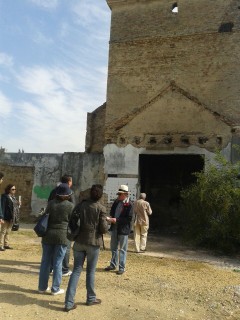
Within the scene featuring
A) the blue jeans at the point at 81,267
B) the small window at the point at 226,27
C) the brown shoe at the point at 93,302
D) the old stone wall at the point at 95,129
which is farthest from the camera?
the old stone wall at the point at 95,129

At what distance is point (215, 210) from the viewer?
1077 cm

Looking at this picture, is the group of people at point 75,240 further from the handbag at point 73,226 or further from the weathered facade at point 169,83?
the weathered facade at point 169,83

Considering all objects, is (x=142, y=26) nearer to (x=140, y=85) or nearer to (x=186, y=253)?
(x=140, y=85)

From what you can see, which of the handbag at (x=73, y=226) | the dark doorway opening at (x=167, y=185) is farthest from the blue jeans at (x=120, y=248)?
the dark doorway opening at (x=167, y=185)

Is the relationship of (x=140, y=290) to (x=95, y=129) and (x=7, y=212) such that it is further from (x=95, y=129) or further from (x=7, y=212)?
(x=95, y=129)

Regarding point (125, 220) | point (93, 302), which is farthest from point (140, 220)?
point (93, 302)

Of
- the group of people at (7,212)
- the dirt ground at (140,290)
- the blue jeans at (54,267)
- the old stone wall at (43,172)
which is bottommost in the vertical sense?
the dirt ground at (140,290)

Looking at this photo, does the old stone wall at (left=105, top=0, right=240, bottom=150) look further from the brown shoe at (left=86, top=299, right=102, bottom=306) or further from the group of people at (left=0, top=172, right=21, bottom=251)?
the brown shoe at (left=86, top=299, right=102, bottom=306)

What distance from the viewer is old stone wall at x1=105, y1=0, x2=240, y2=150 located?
1347cm

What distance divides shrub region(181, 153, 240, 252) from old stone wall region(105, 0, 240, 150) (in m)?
2.24

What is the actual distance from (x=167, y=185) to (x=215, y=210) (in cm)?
712

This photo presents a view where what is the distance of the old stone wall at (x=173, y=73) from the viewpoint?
13469mm

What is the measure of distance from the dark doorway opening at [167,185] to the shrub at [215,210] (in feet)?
17.9

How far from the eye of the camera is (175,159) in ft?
56.9
